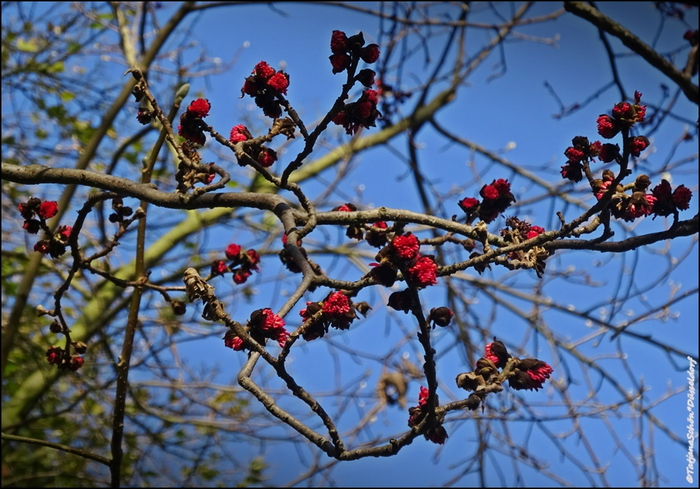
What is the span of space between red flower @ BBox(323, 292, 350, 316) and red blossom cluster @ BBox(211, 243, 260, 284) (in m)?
0.78

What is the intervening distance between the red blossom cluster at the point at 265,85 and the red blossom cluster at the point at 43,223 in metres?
0.72

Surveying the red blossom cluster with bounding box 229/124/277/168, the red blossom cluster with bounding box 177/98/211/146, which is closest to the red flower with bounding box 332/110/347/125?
the red blossom cluster with bounding box 229/124/277/168

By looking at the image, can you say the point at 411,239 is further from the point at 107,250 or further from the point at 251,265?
the point at 107,250

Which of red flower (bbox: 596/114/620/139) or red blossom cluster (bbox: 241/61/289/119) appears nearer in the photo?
red flower (bbox: 596/114/620/139)

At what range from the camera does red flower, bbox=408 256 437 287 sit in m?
1.23

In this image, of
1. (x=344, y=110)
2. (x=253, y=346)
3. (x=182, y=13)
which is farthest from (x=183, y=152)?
(x=182, y=13)

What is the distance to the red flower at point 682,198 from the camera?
156 centimetres

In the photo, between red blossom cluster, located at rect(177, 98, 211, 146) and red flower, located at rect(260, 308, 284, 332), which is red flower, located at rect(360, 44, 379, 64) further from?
red flower, located at rect(260, 308, 284, 332)

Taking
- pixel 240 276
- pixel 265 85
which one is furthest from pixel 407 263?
pixel 240 276

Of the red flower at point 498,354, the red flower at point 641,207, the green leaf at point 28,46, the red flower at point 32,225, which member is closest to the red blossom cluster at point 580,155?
the red flower at point 641,207

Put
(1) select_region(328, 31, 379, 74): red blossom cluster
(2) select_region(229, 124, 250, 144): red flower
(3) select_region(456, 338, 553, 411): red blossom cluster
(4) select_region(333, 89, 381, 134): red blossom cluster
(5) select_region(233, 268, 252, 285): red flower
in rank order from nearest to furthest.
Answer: (3) select_region(456, 338, 553, 411): red blossom cluster → (1) select_region(328, 31, 379, 74): red blossom cluster → (4) select_region(333, 89, 381, 134): red blossom cluster → (2) select_region(229, 124, 250, 144): red flower → (5) select_region(233, 268, 252, 285): red flower

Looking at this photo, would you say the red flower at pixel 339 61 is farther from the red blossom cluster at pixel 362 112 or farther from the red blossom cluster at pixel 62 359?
the red blossom cluster at pixel 62 359

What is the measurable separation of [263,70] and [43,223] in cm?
81

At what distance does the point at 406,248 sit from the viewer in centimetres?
123
